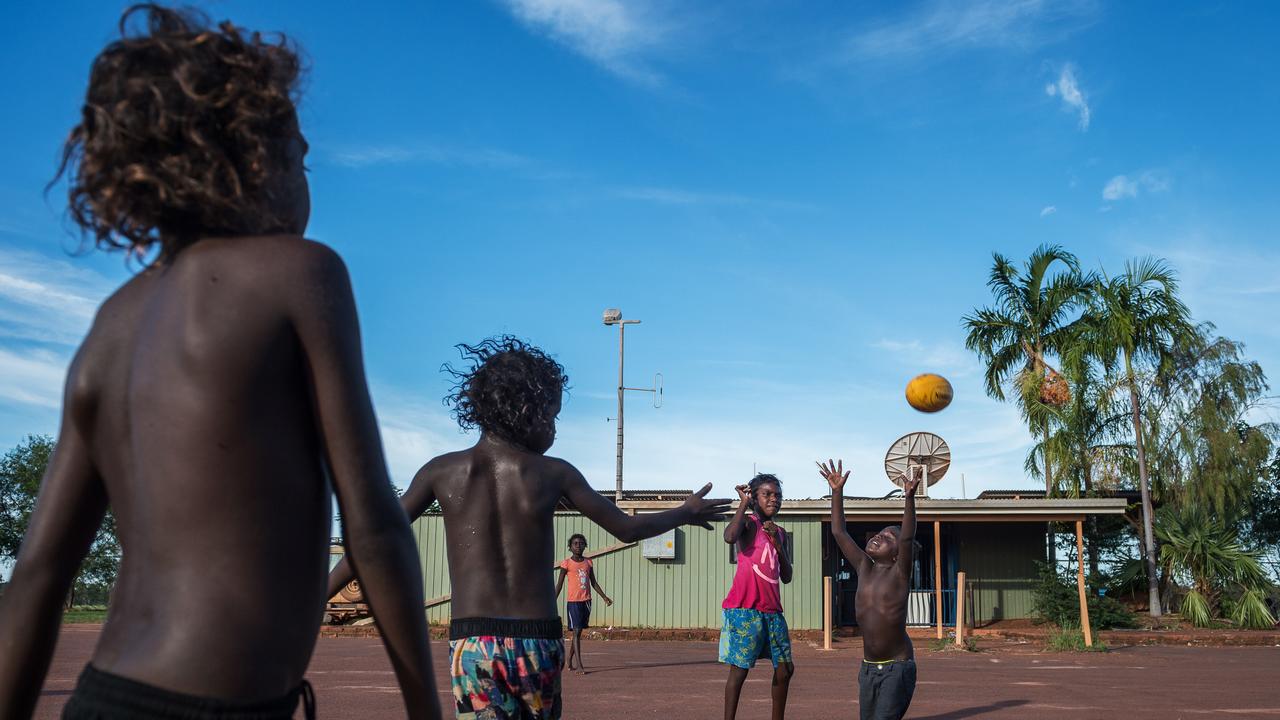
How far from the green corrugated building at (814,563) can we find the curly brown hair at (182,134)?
20.7m

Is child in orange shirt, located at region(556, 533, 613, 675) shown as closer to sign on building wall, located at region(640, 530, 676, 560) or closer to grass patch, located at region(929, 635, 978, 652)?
grass patch, located at region(929, 635, 978, 652)

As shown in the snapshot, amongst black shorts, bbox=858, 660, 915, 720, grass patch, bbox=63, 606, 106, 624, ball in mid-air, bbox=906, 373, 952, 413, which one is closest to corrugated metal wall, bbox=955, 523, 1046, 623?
ball in mid-air, bbox=906, 373, 952, 413

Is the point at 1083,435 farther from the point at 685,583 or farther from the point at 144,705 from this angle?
the point at 144,705

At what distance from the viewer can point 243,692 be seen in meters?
1.37

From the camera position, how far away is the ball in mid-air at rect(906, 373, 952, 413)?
1706cm

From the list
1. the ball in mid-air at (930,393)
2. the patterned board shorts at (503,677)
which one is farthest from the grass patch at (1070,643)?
the patterned board shorts at (503,677)

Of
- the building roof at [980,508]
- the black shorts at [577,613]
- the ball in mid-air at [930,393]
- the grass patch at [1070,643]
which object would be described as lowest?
the grass patch at [1070,643]

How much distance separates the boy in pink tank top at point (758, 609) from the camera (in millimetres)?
7973

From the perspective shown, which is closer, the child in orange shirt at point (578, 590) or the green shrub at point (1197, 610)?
the child in orange shirt at point (578, 590)

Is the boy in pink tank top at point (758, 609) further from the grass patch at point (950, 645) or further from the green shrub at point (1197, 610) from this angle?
the green shrub at point (1197, 610)

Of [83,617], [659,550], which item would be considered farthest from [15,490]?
[659,550]

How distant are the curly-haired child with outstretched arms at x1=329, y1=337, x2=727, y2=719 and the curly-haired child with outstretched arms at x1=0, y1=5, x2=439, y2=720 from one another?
2.12 m

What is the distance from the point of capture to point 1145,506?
25.5 metres

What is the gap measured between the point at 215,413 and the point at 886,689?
5853 millimetres
